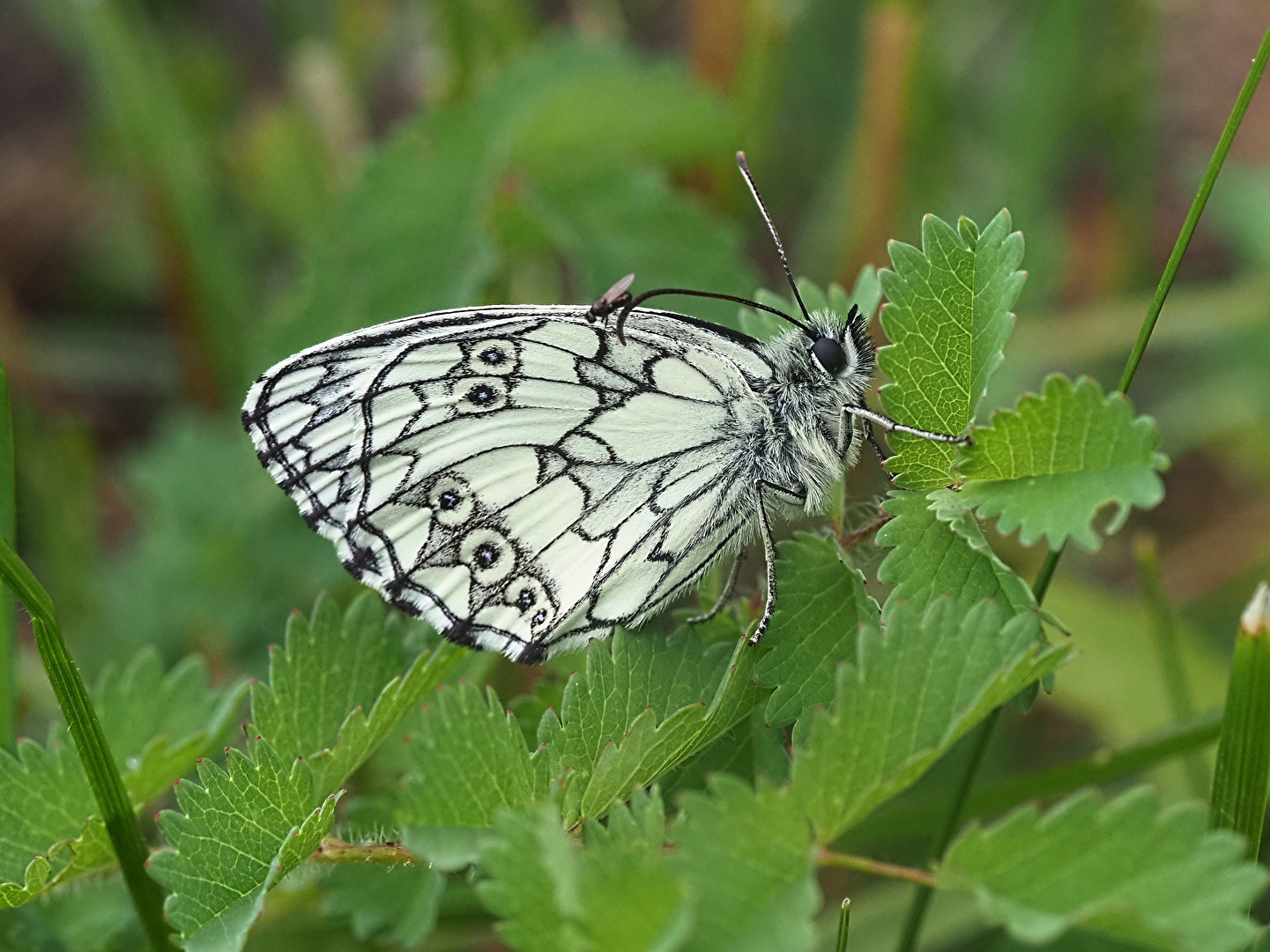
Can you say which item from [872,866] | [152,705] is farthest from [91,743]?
[872,866]

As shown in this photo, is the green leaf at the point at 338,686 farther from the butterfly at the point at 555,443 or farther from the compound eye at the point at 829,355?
the compound eye at the point at 829,355

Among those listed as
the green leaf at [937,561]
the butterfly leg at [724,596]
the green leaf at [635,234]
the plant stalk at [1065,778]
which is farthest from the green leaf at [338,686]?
the green leaf at [635,234]

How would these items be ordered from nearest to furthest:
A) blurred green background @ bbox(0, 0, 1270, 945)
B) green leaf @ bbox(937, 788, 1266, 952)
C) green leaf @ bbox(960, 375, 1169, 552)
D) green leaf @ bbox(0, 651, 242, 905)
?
green leaf @ bbox(937, 788, 1266, 952)
green leaf @ bbox(960, 375, 1169, 552)
green leaf @ bbox(0, 651, 242, 905)
blurred green background @ bbox(0, 0, 1270, 945)

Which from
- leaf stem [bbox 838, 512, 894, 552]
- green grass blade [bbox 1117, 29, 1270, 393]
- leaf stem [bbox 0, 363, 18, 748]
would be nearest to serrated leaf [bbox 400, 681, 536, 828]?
leaf stem [bbox 838, 512, 894, 552]

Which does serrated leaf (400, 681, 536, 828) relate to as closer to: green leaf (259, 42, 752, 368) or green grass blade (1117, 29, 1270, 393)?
green grass blade (1117, 29, 1270, 393)

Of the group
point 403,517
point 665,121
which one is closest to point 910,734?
point 403,517

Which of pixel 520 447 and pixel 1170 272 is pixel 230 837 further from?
pixel 1170 272
